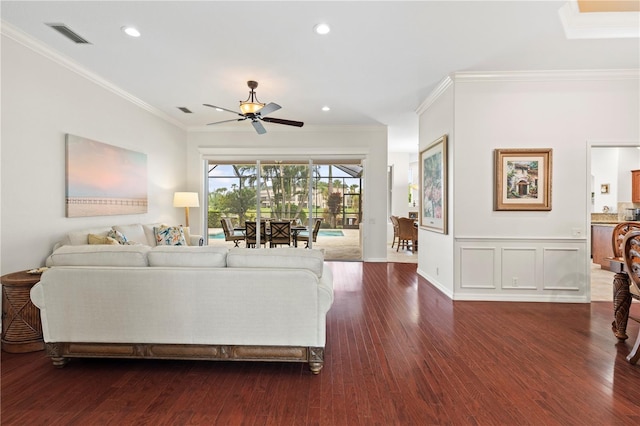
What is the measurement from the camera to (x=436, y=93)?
4727mm

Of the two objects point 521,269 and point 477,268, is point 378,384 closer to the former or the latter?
point 477,268

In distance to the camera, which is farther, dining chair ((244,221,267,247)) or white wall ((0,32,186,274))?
dining chair ((244,221,267,247))

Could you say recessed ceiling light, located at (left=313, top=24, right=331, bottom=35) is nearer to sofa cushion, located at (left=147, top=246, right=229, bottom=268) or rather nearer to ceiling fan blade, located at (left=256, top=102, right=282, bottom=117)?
ceiling fan blade, located at (left=256, top=102, right=282, bottom=117)

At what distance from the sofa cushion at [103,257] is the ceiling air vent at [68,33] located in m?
2.27

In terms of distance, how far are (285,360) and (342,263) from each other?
4462 mm

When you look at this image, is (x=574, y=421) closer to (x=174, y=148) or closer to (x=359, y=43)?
(x=359, y=43)

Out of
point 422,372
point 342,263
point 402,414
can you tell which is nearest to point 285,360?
point 402,414

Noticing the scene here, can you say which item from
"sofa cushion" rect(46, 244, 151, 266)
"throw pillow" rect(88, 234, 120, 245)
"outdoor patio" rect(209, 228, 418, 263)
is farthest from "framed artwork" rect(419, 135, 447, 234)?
"throw pillow" rect(88, 234, 120, 245)

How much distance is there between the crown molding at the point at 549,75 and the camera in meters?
3.97

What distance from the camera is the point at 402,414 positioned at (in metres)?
1.89

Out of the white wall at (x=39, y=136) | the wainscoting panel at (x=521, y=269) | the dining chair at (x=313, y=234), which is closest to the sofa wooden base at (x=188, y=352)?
the white wall at (x=39, y=136)

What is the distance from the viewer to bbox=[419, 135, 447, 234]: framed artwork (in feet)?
14.7

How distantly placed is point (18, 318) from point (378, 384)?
3.12 metres

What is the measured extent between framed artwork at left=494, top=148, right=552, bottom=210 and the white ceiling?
1105 millimetres
